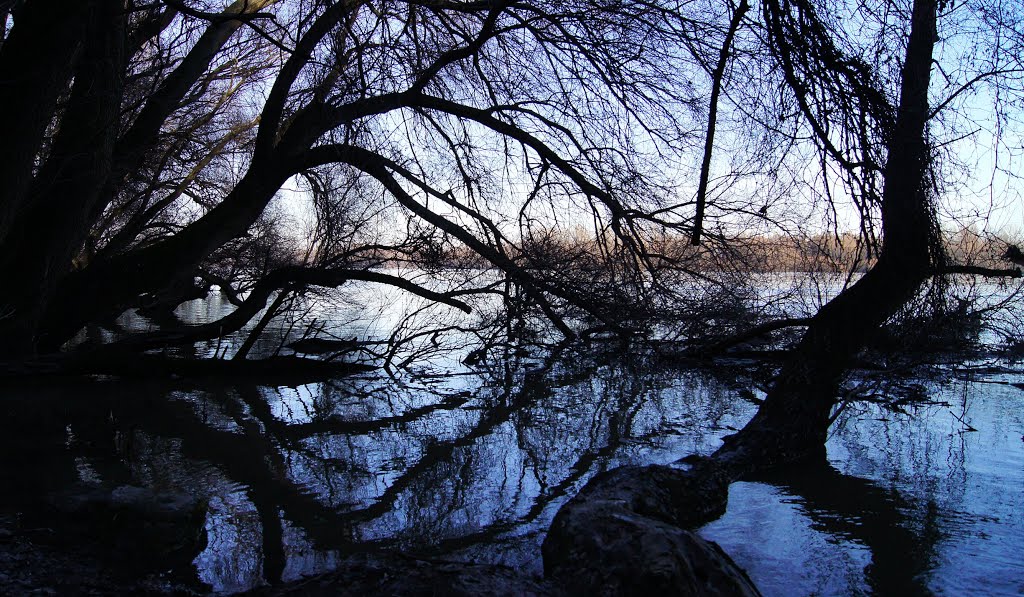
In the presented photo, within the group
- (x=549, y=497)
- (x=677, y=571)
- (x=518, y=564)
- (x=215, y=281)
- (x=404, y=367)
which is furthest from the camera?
(x=215, y=281)

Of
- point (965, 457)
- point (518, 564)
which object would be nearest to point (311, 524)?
point (518, 564)

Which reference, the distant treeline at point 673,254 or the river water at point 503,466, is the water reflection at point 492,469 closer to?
the river water at point 503,466

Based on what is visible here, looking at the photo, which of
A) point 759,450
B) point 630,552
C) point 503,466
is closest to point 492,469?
point 503,466

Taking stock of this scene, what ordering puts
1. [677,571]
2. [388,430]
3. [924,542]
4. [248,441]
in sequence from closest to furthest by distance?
[677,571]
[924,542]
[248,441]
[388,430]

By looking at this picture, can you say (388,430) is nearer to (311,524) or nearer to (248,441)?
(248,441)

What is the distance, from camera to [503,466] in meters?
5.01

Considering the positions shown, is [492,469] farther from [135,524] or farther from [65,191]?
[65,191]

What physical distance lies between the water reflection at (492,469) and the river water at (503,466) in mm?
17

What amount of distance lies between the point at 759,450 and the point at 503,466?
1.68 metres

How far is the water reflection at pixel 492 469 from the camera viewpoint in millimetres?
3559

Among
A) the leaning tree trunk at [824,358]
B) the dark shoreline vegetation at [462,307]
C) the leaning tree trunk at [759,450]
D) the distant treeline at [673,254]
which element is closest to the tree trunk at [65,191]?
the dark shoreline vegetation at [462,307]

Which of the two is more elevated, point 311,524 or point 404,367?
point 404,367

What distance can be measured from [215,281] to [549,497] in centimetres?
818

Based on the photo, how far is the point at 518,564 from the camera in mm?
3477
